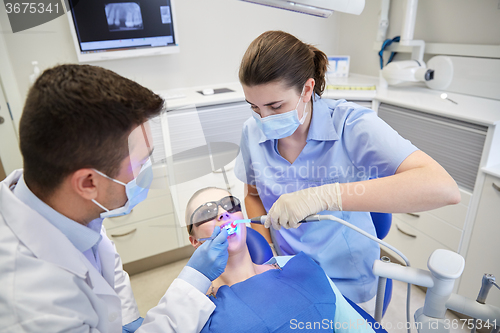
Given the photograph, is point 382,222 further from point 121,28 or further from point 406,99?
point 121,28

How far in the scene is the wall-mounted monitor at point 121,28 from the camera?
6.88ft

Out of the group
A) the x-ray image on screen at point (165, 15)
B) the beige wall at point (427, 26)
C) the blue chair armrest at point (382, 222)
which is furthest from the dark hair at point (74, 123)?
the beige wall at point (427, 26)

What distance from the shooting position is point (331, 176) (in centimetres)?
120

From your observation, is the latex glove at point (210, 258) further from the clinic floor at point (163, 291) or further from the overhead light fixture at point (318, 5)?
the clinic floor at point (163, 291)

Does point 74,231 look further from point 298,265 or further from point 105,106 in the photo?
point 298,265

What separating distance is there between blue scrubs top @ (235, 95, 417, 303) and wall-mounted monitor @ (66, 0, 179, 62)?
1.51m

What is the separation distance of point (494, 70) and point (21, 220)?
8.07ft

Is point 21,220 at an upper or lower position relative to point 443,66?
lower

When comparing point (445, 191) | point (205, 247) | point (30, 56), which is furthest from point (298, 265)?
point (30, 56)

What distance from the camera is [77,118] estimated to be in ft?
2.18

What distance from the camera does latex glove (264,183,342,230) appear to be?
100 centimetres

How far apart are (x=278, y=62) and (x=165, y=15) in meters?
1.62

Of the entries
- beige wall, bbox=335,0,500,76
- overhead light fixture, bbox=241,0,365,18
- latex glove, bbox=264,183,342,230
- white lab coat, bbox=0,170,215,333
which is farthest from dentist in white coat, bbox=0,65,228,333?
beige wall, bbox=335,0,500,76

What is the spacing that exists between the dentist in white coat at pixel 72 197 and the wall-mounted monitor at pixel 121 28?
64.3 inches
